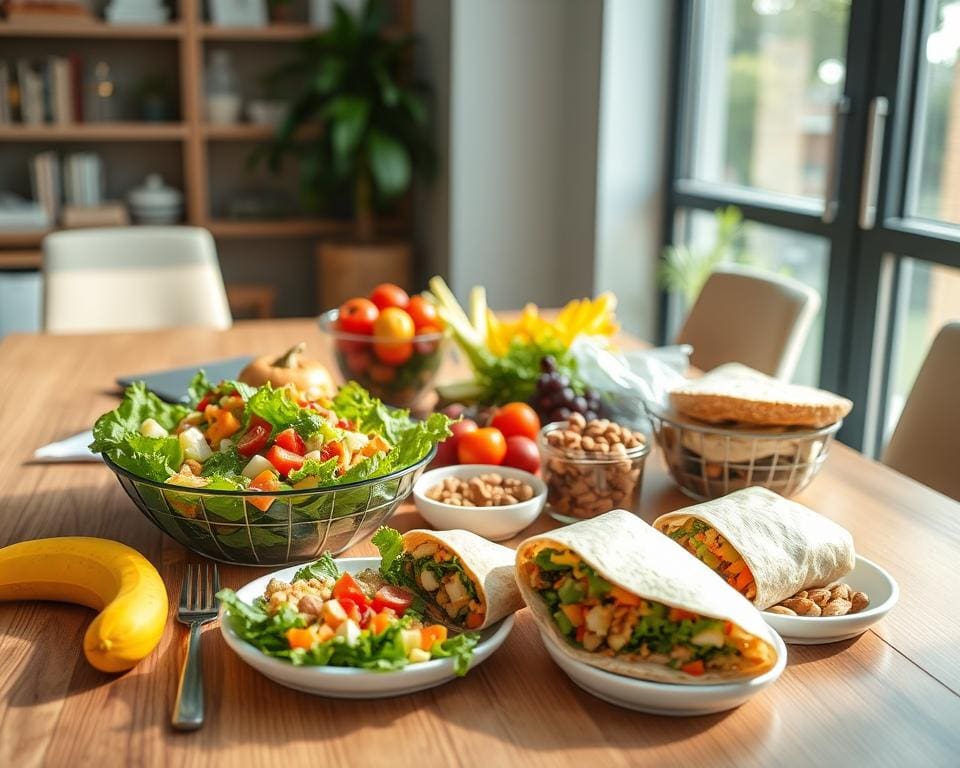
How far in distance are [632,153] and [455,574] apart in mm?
2989

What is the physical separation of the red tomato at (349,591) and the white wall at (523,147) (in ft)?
9.81

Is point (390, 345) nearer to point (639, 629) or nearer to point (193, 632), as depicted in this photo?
point (193, 632)

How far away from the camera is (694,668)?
88cm

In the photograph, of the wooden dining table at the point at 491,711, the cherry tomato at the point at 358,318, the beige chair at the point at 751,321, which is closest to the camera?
the wooden dining table at the point at 491,711

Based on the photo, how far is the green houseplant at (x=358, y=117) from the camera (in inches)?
160

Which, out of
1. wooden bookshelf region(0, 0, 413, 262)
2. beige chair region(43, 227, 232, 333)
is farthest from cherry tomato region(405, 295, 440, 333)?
wooden bookshelf region(0, 0, 413, 262)

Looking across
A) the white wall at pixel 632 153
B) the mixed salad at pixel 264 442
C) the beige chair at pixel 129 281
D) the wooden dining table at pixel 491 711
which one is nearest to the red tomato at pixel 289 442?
the mixed salad at pixel 264 442

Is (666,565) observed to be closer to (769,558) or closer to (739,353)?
(769,558)

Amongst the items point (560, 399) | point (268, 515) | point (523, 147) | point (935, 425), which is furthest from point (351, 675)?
point (523, 147)

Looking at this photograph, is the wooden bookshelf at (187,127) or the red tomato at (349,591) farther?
the wooden bookshelf at (187,127)

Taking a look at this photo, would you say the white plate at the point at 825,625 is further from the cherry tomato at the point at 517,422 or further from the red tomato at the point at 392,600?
the cherry tomato at the point at 517,422

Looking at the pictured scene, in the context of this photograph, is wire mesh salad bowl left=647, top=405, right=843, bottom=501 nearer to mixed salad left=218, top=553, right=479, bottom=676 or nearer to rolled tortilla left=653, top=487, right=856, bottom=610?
rolled tortilla left=653, top=487, right=856, bottom=610

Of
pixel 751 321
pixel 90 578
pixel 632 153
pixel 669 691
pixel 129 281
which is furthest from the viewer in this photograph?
pixel 632 153

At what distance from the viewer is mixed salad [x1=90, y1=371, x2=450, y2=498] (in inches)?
Result: 43.6
